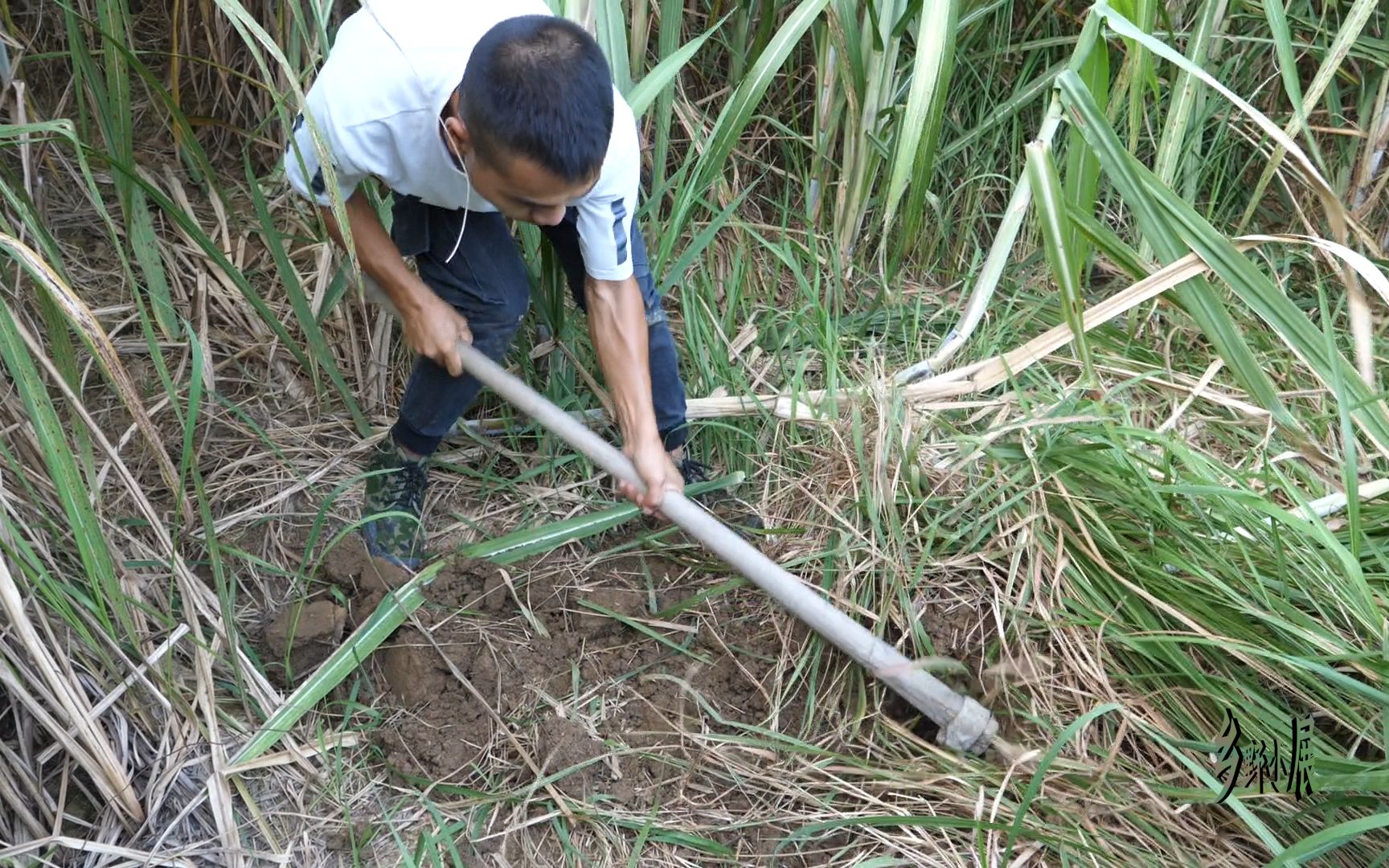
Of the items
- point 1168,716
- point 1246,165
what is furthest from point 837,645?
point 1246,165

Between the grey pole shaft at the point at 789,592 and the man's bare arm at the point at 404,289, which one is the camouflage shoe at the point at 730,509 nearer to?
the grey pole shaft at the point at 789,592

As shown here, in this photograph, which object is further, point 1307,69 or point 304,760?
point 1307,69

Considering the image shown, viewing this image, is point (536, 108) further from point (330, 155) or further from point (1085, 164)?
point (1085, 164)

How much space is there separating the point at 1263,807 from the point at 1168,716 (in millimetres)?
181

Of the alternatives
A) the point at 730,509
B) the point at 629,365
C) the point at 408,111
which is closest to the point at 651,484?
the point at 629,365

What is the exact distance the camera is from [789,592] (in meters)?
1.73

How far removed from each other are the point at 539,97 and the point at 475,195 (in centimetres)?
40

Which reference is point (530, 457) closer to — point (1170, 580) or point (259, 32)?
point (259, 32)

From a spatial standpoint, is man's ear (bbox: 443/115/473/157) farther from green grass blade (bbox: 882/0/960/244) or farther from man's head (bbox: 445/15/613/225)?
green grass blade (bbox: 882/0/960/244)

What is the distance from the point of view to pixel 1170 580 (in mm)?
1651

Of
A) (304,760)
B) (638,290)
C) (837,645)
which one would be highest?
(638,290)

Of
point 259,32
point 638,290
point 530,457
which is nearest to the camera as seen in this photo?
point 259,32

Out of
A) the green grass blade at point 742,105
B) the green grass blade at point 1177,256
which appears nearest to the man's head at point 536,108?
the green grass blade at point 742,105

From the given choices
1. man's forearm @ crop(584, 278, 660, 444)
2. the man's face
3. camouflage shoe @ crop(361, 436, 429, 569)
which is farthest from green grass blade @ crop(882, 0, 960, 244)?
camouflage shoe @ crop(361, 436, 429, 569)
